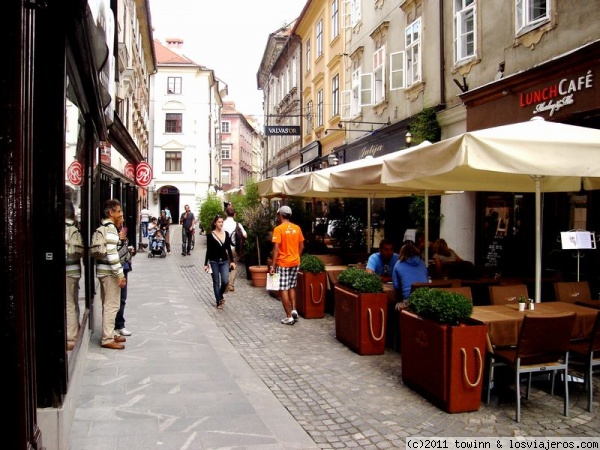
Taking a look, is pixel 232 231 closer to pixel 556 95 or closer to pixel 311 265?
pixel 311 265

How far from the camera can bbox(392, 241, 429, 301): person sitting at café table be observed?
7.00 metres

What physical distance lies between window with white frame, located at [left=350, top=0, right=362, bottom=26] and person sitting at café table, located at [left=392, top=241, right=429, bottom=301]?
15.5 m

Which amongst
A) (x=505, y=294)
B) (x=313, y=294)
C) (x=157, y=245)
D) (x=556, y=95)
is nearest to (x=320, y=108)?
(x=157, y=245)

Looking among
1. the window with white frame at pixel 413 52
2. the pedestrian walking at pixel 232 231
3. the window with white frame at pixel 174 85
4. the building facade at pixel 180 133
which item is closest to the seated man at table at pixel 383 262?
the pedestrian walking at pixel 232 231

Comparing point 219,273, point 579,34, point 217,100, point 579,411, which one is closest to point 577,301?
point 579,411

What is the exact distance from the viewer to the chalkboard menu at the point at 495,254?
463 inches

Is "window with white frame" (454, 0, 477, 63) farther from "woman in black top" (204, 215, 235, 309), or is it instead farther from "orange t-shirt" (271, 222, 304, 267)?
"woman in black top" (204, 215, 235, 309)

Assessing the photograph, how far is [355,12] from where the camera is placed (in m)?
20.8

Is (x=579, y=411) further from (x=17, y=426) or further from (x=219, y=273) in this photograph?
(x=219, y=273)

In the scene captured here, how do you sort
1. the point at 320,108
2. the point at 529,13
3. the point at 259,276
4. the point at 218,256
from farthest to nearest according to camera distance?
1. the point at 320,108
2. the point at 259,276
3. the point at 218,256
4. the point at 529,13

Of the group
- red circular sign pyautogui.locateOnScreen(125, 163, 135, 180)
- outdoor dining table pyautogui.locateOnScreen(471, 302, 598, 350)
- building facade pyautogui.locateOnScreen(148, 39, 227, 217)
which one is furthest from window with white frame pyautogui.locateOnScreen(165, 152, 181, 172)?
outdoor dining table pyautogui.locateOnScreen(471, 302, 598, 350)

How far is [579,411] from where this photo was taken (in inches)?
199

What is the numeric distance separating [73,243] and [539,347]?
15.1ft

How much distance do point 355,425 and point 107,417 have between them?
2124 millimetres
